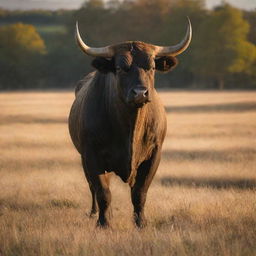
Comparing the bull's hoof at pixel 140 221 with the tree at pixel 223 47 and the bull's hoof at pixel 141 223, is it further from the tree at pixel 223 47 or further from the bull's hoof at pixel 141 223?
Result: the tree at pixel 223 47

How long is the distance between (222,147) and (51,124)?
10621 millimetres

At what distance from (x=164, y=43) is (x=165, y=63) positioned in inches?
2581

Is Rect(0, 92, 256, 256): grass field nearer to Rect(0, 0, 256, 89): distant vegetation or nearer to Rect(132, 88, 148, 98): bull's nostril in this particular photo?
Rect(132, 88, 148, 98): bull's nostril

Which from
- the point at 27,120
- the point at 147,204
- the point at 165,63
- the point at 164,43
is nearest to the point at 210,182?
the point at 147,204

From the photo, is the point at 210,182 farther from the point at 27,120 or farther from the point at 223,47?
the point at 223,47

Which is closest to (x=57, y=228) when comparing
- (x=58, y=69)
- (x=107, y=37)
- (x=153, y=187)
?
(x=153, y=187)

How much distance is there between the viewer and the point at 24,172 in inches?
482

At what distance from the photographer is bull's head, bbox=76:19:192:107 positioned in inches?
260

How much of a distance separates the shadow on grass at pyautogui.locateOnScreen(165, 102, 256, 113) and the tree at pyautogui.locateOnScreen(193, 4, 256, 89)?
31.0 m

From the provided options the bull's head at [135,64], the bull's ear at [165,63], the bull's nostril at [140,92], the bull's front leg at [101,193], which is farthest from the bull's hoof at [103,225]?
the bull's ear at [165,63]

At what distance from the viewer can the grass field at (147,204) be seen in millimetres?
5953

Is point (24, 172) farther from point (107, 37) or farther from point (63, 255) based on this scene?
point (107, 37)

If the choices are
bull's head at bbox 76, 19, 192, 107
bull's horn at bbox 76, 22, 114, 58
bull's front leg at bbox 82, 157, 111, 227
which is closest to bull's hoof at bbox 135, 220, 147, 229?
bull's front leg at bbox 82, 157, 111, 227

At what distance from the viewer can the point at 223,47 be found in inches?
2876
